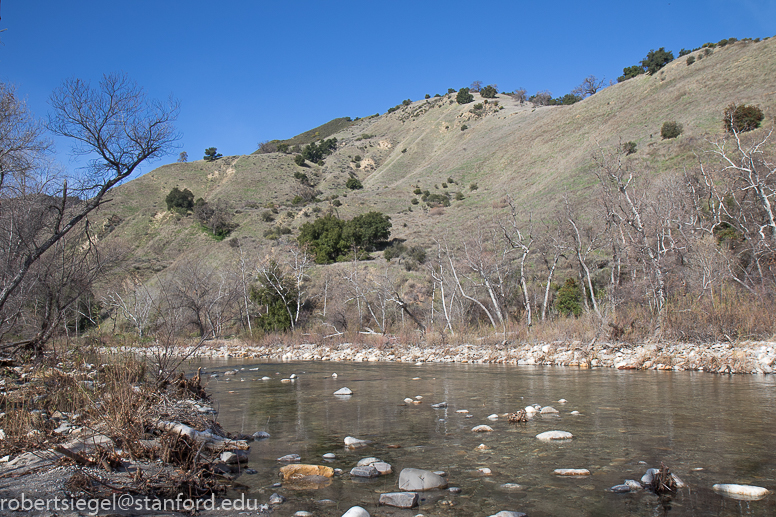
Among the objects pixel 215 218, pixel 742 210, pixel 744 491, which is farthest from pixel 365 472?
pixel 215 218

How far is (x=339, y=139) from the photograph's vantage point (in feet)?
393

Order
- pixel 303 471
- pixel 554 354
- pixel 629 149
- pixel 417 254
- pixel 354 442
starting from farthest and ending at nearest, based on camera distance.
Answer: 1. pixel 629 149
2. pixel 417 254
3. pixel 554 354
4. pixel 354 442
5. pixel 303 471

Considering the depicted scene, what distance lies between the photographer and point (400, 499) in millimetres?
4129

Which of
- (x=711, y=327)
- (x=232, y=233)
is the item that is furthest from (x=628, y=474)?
(x=232, y=233)

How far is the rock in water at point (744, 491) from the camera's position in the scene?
4.16 m

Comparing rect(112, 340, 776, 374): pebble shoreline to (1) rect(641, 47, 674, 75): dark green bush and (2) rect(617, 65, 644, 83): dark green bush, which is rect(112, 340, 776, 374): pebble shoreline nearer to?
(1) rect(641, 47, 674, 75): dark green bush

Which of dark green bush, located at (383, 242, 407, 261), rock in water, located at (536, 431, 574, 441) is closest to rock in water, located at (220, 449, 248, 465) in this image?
rock in water, located at (536, 431, 574, 441)

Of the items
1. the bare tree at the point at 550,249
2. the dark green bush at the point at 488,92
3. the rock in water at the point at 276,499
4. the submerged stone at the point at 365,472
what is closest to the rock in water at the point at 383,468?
the submerged stone at the point at 365,472

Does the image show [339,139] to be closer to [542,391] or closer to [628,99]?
[628,99]

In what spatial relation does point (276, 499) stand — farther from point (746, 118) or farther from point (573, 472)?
point (746, 118)

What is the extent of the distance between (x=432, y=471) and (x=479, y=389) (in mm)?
6322

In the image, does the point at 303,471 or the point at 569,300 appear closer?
the point at 303,471

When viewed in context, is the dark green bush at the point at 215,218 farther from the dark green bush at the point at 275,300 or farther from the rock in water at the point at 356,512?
the rock in water at the point at 356,512

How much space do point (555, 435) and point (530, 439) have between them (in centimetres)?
33
